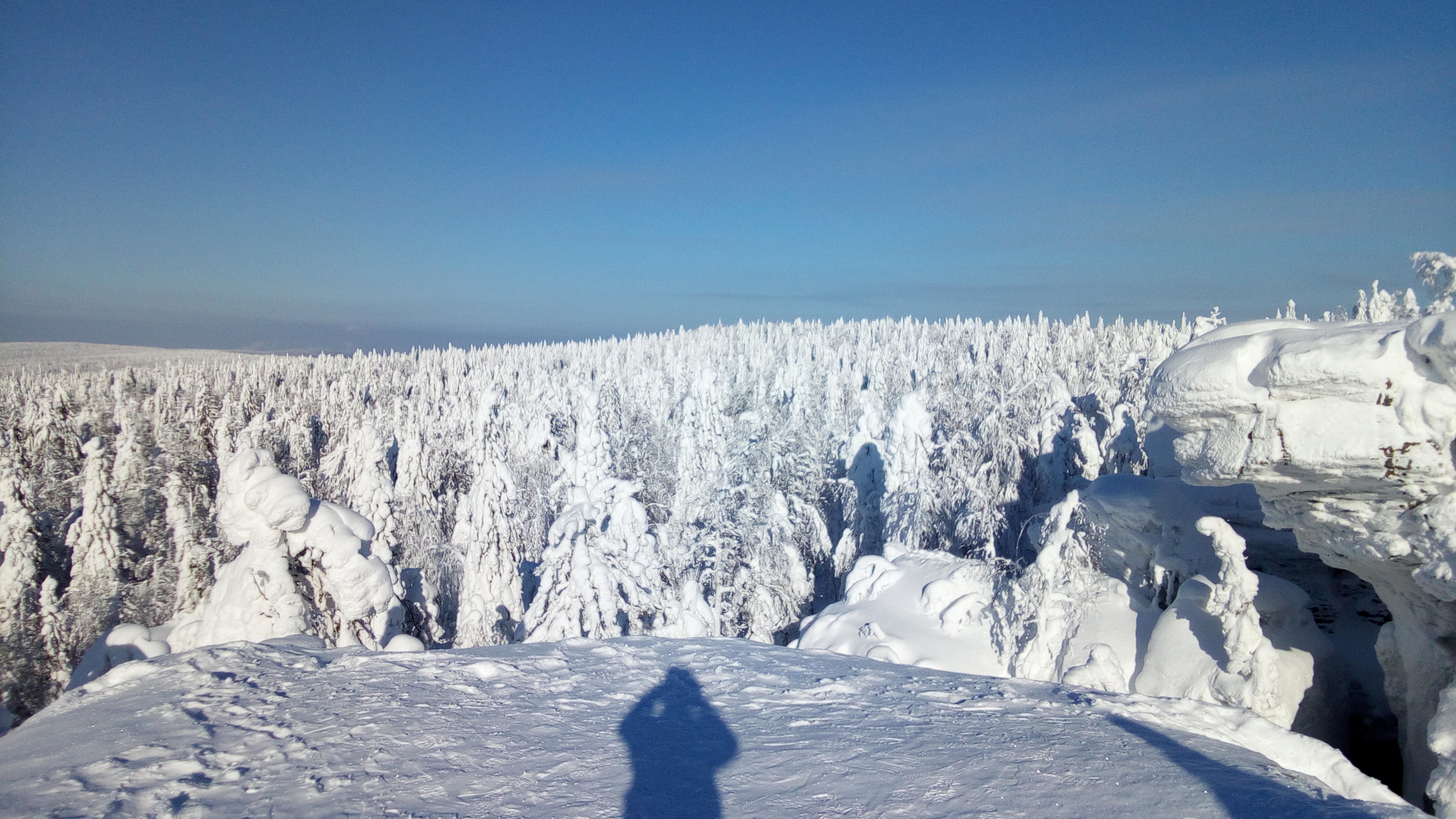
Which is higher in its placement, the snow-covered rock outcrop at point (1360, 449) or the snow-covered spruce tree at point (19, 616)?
the snow-covered rock outcrop at point (1360, 449)

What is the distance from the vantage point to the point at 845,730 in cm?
568

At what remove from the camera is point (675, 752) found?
17.3 ft

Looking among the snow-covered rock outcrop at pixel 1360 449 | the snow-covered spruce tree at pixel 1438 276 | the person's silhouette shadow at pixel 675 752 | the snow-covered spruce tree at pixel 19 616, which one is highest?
the snow-covered spruce tree at pixel 1438 276

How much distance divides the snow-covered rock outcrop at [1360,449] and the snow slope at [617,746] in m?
2.99

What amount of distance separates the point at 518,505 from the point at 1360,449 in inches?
938

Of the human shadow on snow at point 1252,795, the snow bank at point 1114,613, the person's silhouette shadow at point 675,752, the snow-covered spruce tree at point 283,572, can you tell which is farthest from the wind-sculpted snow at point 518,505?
the human shadow on snow at point 1252,795

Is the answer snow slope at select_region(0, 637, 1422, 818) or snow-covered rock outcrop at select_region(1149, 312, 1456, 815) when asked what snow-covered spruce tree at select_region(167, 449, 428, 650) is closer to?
snow slope at select_region(0, 637, 1422, 818)

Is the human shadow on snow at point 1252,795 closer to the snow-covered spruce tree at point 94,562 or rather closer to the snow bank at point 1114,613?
the snow bank at point 1114,613

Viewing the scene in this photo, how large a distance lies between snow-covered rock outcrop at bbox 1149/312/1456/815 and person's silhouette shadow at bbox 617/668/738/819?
Result: 6.47m

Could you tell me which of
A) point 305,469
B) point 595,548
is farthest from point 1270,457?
point 305,469

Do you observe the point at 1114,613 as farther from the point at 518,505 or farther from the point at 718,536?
the point at 518,505

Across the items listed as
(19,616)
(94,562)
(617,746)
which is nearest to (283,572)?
(617,746)

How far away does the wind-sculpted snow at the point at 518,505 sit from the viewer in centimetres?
1405

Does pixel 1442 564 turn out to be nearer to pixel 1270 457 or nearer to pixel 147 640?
pixel 1270 457
